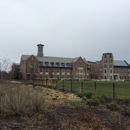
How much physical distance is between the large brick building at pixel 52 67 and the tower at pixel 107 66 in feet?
48.1

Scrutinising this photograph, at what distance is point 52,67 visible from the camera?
3654 inches

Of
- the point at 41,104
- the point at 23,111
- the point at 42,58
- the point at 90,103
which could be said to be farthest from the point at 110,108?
the point at 42,58

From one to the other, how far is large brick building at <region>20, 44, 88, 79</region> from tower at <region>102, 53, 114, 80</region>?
14.7 metres

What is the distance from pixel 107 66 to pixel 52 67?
32500 millimetres

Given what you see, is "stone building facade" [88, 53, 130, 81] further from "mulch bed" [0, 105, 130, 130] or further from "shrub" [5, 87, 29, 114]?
"mulch bed" [0, 105, 130, 130]

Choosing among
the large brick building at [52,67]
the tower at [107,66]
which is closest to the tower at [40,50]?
the large brick building at [52,67]

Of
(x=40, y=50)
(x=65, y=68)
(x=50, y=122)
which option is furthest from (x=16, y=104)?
(x=40, y=50)

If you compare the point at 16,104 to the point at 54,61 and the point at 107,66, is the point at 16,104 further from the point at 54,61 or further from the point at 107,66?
the point at 107,66

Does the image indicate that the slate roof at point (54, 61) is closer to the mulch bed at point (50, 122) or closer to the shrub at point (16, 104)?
the shrub at point (16, 104)

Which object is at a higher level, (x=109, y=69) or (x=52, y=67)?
(x=52, y=67)

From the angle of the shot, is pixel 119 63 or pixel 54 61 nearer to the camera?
pixel 54 61

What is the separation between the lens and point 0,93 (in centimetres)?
837

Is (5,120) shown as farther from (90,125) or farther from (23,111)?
(90,125)

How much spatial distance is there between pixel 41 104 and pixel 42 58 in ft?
285
